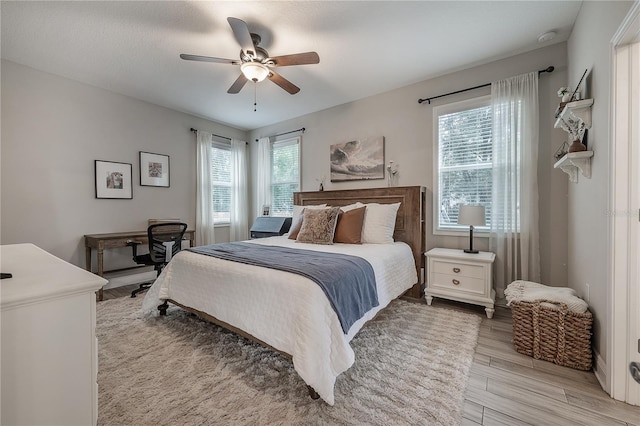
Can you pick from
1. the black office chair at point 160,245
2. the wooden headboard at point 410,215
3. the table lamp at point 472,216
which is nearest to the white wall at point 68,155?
the black office chair at point 160,245

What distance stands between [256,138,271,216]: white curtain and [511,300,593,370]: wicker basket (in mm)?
4191

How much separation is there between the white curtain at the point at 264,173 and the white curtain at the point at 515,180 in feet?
12.1

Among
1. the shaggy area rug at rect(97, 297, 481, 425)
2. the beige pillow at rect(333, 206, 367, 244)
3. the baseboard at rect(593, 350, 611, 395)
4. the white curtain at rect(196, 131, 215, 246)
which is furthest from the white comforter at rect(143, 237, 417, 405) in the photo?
the white curtain at rect(196, 131, 215, 246)

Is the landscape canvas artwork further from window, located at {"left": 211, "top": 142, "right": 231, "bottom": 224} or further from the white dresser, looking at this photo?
the white dresser

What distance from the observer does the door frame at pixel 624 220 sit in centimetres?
142

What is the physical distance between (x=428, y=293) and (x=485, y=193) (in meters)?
1.33

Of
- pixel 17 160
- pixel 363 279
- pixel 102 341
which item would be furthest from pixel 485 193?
pixel 17 160

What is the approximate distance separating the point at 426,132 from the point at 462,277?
184cm

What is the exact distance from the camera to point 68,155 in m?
3.28

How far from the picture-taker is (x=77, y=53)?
8.93 feet

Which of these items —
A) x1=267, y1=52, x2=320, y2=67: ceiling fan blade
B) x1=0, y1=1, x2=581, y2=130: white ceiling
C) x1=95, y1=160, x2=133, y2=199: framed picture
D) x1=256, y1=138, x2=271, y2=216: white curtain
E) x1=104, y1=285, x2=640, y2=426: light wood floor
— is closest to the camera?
x1=104, y1=285, x2=640, y2=426: light wood floor

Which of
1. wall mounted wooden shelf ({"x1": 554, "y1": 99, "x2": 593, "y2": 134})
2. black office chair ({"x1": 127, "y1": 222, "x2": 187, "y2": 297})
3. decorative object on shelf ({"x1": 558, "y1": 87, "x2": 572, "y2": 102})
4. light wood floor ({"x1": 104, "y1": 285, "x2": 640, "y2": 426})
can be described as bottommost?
light wood floor ({"x1": 104, "y1": 285, "x2": 640, "y2": 426})

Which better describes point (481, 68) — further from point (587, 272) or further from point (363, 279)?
point (363, 279)

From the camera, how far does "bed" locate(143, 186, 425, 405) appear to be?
4.73ft
